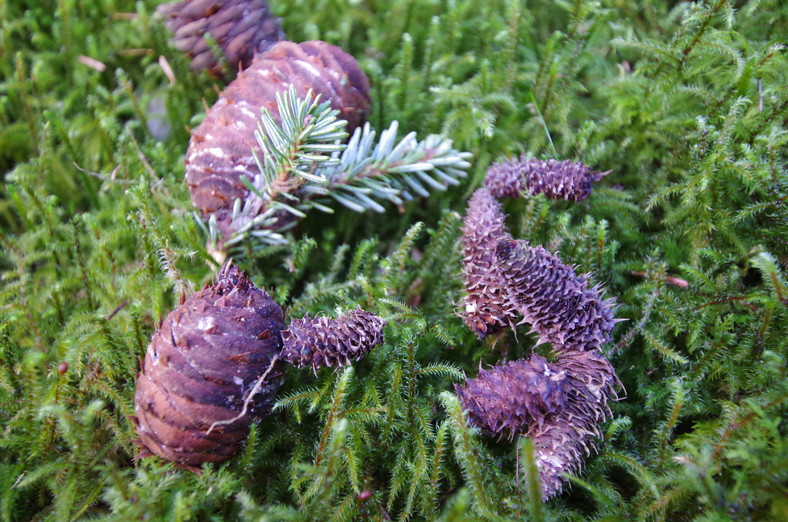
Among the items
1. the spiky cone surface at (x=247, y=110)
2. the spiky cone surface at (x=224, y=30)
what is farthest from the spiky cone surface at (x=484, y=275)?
the spiky cone surface at (x=224, y=30)

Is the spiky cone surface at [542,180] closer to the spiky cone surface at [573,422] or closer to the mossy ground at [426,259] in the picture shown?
the mossy ground at [426,259]

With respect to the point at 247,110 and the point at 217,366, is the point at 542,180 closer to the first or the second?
the point at 247,110

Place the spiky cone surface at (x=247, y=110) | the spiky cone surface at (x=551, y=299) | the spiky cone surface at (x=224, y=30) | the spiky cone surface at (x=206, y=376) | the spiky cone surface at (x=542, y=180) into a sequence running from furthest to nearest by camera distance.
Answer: the spiky cone surface at (x=224, y=30) → the spiky cone surface at (x=542, y=180) → the spiky cone surface at (x=247, y=110) → the spiky cone surface at (x=551, y=299) → the spiky cone surface at (x=206, y=376)

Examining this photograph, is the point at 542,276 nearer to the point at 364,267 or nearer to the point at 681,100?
the point at 364,267

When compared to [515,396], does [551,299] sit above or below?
above

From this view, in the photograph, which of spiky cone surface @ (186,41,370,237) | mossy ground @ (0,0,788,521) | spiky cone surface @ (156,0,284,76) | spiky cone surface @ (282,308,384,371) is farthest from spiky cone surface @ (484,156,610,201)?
spiky cone surface @ (156,0,284,76)

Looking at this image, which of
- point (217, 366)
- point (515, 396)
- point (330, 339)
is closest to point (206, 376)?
point (217, 366)
